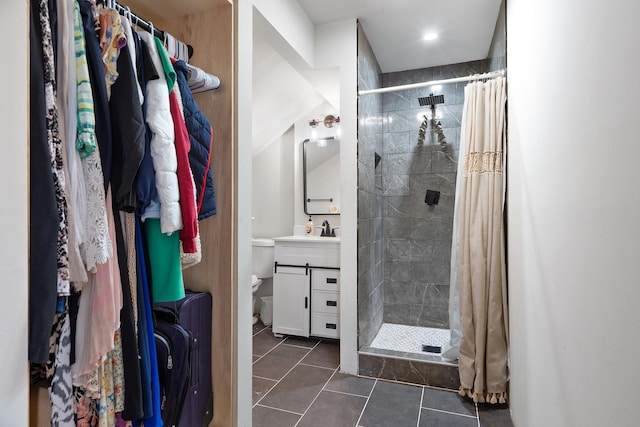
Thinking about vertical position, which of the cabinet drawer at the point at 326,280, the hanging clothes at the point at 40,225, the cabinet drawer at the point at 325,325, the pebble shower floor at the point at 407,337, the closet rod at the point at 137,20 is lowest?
the pebble shower floor at the point at 407,337

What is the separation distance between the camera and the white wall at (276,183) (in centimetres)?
389

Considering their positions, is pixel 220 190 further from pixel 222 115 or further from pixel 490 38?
pixel 490 38

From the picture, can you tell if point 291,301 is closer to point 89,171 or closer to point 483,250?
point 483,250

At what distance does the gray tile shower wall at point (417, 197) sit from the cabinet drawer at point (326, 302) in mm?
618

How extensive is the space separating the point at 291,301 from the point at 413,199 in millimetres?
1493

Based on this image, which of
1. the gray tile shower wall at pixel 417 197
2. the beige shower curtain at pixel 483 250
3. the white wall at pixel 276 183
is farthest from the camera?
the white wall at pixel 276 183

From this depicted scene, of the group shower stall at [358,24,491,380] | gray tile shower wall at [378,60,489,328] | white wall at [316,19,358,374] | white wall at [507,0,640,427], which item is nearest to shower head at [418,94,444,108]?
shower stall at [358,24,491,380]

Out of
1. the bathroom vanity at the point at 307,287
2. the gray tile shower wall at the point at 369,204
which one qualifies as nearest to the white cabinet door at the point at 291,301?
the bathroom vanity at the point at 307,287

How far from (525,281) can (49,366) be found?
1.85 m

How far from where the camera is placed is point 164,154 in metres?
1.09

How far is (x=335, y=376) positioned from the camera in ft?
8.18

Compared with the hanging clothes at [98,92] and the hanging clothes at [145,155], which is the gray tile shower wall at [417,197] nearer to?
the hanging clothes at [145,155]

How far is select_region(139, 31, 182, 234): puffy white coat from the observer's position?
1.09 meters

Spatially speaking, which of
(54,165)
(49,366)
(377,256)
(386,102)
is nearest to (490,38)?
(386,102)
